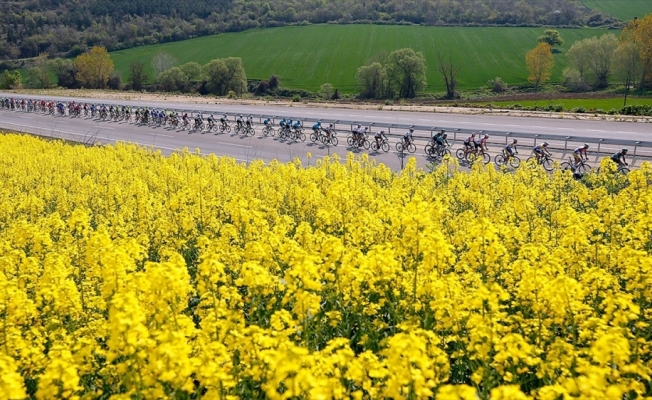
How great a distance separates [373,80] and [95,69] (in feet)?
153

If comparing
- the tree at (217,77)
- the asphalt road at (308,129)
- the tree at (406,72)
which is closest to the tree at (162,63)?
the tree at (217,77)

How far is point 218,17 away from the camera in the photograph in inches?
5472

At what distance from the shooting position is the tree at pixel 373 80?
218 feet

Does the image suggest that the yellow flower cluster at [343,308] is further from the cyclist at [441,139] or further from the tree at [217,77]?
the tree at [217,77]

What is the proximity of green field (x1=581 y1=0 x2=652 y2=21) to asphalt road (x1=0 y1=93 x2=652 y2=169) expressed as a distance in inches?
3531

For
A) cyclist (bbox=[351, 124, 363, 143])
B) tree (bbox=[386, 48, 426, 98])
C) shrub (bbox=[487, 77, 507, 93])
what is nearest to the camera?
cyclist (bbox=[351, 124, 363, 143])

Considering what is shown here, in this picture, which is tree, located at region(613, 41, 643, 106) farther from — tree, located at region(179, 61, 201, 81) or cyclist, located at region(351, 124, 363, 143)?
tree, located at region(179, 61, 201, 81)

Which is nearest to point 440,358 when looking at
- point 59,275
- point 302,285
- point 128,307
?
point 302,285

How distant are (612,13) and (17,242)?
125387mm

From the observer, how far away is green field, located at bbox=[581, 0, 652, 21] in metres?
108

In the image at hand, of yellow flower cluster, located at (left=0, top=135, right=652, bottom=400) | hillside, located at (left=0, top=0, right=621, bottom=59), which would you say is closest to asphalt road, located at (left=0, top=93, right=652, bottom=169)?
yellow flower cluster, located at (left=0, top=135, right=652, bottom=400)

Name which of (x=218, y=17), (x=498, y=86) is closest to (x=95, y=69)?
(x=218, y=17)

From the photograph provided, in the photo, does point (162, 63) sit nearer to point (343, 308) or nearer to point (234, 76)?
point (234, 76)

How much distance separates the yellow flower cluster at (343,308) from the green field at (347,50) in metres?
70.5
